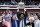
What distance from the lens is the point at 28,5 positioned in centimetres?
278

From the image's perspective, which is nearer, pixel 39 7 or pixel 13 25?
pixel 13 25

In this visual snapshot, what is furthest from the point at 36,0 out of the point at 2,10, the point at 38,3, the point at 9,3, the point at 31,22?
the point at 31,22

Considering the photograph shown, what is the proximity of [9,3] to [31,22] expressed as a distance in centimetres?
135

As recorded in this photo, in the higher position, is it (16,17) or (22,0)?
(22,0)

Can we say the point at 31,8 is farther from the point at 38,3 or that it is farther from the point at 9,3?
the point at 9,3

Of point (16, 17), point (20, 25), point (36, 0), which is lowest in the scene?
point (20, 25)

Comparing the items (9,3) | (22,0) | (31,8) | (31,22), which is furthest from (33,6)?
(31,22)

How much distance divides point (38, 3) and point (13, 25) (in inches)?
57.5

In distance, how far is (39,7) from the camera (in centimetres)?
275

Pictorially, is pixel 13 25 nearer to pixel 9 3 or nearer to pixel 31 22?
pixel 31 22

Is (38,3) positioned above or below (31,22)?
above

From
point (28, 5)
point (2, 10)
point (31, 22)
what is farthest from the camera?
point (28, 5)

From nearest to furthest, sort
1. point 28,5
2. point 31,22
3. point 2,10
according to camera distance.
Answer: point 31,22
point 2,10
point 28,5

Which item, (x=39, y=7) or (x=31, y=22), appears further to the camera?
(x=39, y=7)
